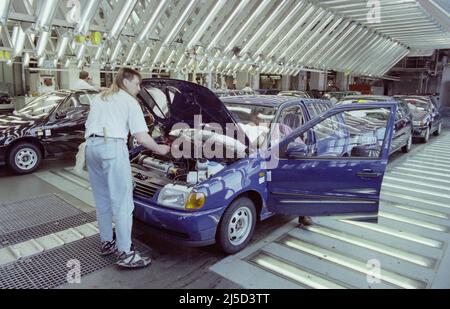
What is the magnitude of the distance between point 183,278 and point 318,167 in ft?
5.25

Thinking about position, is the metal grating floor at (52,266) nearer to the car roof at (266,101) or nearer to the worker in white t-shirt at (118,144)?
the worker in white t-shirt at (118,144)

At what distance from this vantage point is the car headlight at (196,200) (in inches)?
110

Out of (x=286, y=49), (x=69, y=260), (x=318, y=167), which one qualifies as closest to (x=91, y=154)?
(x=69, y=260)

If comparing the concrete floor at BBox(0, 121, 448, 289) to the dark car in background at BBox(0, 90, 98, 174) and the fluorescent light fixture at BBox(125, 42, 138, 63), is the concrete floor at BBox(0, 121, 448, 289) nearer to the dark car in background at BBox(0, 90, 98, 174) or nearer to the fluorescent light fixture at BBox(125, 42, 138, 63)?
the dark car in background at BBox(0, 90, 98, 174)

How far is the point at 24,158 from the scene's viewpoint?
5750 millimetres

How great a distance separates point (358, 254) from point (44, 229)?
3.34m

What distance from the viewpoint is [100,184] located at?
113 inches

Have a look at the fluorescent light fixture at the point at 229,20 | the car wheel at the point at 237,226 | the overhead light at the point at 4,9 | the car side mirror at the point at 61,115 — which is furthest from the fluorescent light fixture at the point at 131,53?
the car wheel at the point at 237,226

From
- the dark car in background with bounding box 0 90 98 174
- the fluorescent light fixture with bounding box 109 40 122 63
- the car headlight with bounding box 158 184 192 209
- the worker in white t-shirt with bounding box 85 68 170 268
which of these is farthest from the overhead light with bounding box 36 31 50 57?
the car headlight with bounding box 158 184 192 209

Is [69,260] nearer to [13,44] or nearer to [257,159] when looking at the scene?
[257,159]

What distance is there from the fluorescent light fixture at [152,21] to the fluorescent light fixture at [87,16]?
156 cm

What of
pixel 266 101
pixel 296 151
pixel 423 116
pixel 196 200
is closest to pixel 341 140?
pixel 266 101

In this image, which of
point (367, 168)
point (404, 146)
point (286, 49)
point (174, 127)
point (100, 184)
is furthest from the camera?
point (286, 49)

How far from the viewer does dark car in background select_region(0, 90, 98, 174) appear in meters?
5.59
